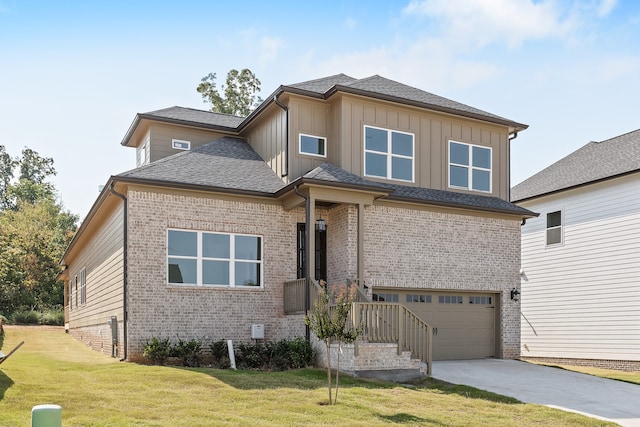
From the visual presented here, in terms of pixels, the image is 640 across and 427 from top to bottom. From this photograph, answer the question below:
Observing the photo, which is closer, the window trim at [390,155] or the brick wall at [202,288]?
the brick wall at [202,288]

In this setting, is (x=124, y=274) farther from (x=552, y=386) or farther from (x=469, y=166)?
(x=469, y=166)

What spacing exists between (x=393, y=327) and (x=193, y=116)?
454 inches

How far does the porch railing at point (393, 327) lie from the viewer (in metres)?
14.6

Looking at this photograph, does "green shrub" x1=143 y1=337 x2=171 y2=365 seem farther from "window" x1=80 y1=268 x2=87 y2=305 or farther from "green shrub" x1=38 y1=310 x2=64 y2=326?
"green shrub" x1=38 y1=310 x2=64 y2=326

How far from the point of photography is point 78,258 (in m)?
27.3

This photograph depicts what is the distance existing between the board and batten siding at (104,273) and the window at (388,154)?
22.5 feet

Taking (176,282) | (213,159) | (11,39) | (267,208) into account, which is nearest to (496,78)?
(267,208)

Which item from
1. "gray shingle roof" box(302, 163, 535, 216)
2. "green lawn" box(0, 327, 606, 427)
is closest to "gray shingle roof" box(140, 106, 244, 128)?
"gray shingle roof" box(302, 163, 535, 216)

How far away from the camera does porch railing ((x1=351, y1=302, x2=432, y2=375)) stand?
47.8ft

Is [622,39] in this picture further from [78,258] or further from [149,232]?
[78,258]

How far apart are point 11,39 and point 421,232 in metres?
12.0

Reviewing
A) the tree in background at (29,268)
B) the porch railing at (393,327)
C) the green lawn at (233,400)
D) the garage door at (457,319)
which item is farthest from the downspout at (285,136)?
the tree in background at (29,268)

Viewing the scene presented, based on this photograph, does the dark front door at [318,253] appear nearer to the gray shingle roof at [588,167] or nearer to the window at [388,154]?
the window at [388,154]

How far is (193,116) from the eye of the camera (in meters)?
22.7
